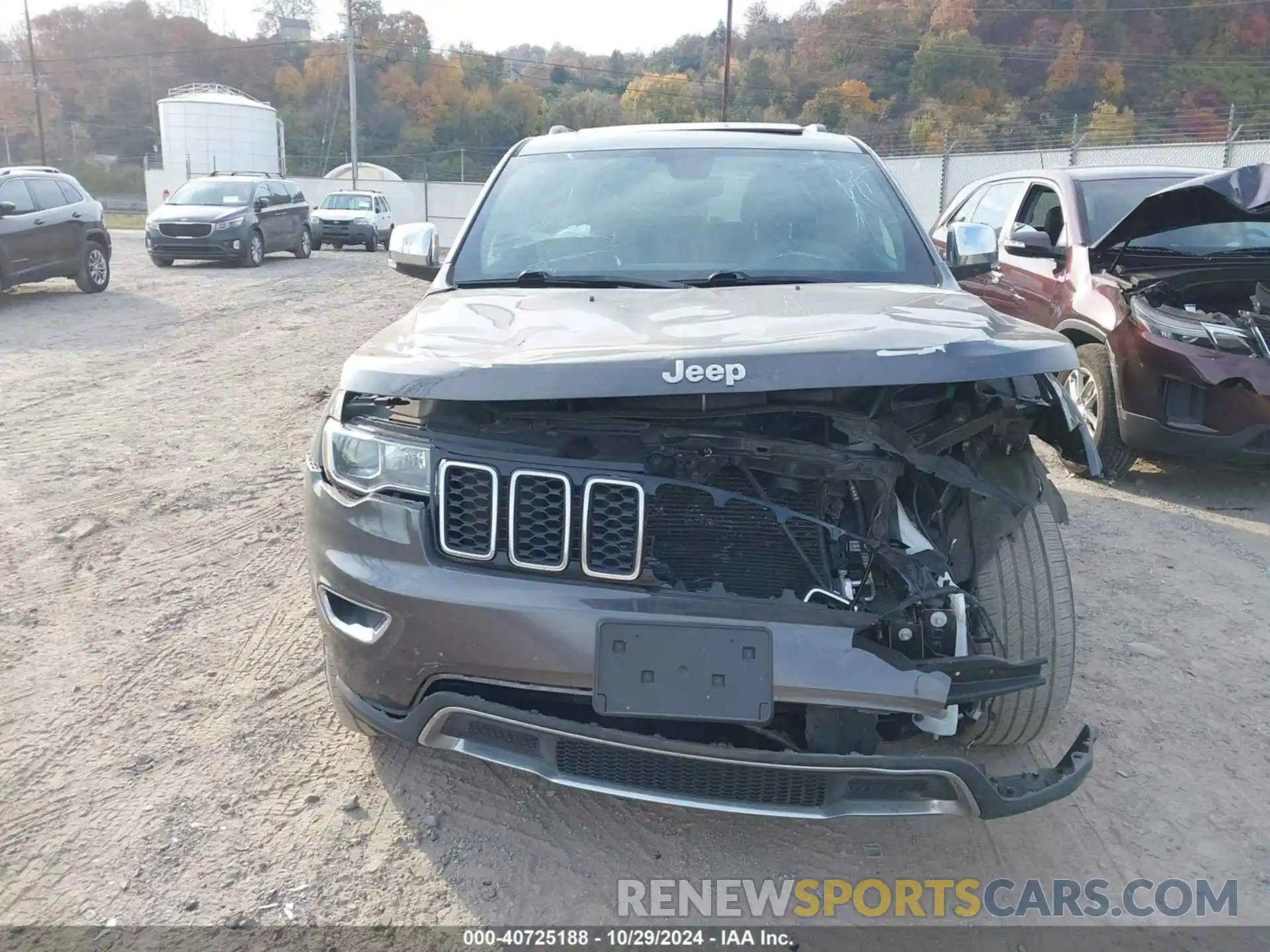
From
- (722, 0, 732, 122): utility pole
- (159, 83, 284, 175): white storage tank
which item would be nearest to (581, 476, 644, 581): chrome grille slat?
(722, 0, 732, 122): utility pole

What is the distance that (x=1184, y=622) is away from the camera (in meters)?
3.69

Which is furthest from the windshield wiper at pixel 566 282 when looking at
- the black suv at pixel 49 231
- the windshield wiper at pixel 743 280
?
the black suv at pixel 49 231

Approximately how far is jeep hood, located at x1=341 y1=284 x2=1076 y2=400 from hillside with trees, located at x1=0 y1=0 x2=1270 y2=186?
123ft

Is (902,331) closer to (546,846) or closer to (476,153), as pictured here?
(546,846)

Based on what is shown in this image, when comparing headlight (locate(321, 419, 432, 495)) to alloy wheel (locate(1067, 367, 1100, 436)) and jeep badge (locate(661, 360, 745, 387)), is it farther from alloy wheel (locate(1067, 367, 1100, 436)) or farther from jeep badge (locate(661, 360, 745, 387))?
alloy wheel (locate(1067, 367, 1100, 436))

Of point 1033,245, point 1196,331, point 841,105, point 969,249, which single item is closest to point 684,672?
point 969,249

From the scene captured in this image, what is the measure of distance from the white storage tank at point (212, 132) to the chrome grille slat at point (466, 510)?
4391cm

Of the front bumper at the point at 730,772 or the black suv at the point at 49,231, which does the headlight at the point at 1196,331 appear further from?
the black suv at the point at 49,231

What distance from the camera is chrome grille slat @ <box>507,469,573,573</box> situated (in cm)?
209

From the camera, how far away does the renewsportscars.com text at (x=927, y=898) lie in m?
2.21

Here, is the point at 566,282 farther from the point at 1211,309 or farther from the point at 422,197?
the point at 422,197

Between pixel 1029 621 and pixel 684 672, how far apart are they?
967 millimetres

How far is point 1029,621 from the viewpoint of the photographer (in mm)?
2395

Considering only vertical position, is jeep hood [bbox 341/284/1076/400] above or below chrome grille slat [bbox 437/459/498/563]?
above
